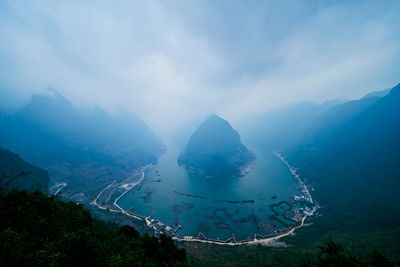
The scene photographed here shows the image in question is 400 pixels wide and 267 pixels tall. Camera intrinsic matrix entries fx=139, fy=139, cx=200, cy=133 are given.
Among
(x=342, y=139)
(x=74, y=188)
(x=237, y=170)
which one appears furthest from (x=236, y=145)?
(x=74, y=188)

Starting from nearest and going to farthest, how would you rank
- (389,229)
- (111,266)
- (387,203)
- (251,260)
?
(111,266) < (251,260) < (389,229) < (387,203)

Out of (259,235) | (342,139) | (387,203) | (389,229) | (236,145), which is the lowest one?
(259,235)

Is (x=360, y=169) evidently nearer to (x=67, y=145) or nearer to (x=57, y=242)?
(x=57, y=242)

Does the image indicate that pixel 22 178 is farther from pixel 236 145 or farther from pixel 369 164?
pixel 369 164

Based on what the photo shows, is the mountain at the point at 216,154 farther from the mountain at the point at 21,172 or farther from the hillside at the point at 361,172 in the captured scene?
the mountain at the point at 21,172

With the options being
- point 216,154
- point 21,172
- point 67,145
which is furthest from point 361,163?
point 67,145

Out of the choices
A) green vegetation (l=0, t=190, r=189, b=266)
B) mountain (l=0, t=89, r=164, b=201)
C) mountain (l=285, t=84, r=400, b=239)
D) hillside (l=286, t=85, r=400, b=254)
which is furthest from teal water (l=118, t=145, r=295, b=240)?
green vegetation (l=0, t=190, r=189, b=266)
